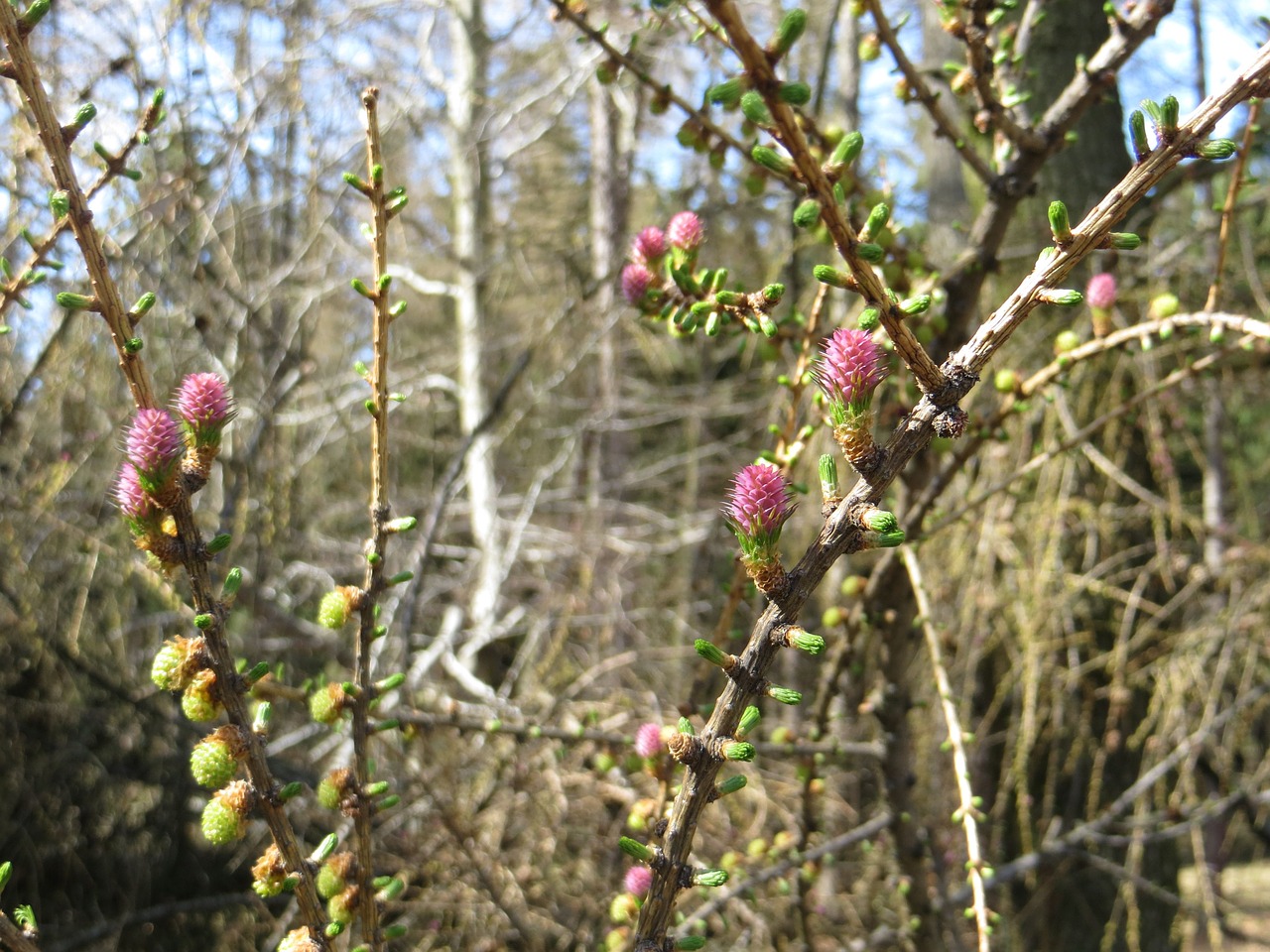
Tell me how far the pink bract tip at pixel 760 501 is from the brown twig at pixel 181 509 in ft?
1.61

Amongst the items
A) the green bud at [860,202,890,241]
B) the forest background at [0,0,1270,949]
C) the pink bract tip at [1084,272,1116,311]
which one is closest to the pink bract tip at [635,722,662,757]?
the forest background at [0,0,1270,949]

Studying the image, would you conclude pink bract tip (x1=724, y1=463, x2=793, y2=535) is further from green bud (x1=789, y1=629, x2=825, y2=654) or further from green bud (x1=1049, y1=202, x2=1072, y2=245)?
green bud (x1=1049, y1=202, x2=1072, y2=245)

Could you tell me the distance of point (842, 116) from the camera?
14.8 ft

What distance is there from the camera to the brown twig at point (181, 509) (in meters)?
0.76

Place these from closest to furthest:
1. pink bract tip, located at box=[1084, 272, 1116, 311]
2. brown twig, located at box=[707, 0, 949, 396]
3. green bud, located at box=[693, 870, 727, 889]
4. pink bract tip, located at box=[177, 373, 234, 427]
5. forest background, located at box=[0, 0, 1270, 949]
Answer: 1. brown twig, located at box=[707, 0, 949, 396]
2. green bud, located at box=[693, 870, 727, 889]
3. pink bract tip, located at box=[177, 373, 234, 427]
4. pink bract tip, located at box=[1084, 272, 1116, 311]
5. forest background, located at box=[0, 0, 1270, 949]

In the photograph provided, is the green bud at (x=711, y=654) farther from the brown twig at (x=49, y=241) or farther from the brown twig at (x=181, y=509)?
the brown twig at (x=49, y=241)

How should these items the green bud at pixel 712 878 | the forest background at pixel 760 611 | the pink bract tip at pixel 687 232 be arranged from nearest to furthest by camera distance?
the green bud at pixel 712 878, the pink bract tip at pixel 687 232, the forest background at pixel 760 611

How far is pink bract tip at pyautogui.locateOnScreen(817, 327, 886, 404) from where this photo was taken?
721 millimetres

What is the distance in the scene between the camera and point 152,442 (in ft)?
Answer: 2.45

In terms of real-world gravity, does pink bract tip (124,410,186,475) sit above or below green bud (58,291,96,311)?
below

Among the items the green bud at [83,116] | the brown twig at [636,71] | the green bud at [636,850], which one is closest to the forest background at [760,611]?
the brown twig at [636,71]

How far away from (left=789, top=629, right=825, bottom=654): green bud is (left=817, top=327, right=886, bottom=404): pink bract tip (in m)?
0.21

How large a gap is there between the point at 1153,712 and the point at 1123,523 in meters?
0.65

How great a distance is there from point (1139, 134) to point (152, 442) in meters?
0.87
